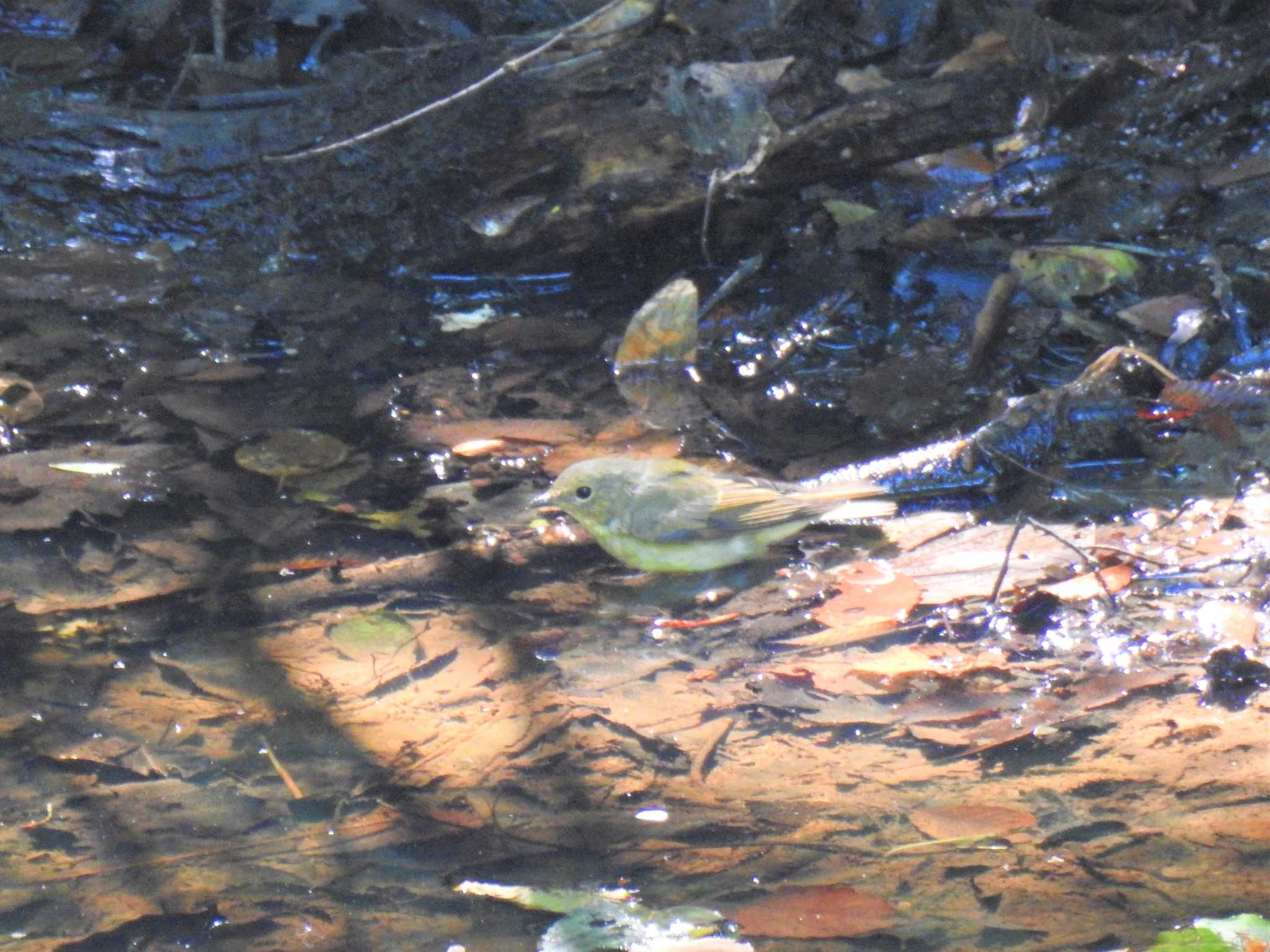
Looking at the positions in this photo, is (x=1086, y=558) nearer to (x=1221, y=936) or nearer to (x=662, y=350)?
(x=1221, y=936)

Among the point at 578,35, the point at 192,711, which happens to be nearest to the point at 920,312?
the point at 578,35

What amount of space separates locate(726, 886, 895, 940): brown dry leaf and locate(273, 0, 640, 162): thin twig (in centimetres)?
383

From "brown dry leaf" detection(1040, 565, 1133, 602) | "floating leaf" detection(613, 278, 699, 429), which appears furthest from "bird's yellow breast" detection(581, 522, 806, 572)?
"floating leaf" detection(613, 278, 699, 429)

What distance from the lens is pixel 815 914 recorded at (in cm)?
262

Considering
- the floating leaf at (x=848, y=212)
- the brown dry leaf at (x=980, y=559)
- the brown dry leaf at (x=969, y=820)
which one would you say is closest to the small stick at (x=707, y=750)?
the brown dry leaf at (x=969, y=820)

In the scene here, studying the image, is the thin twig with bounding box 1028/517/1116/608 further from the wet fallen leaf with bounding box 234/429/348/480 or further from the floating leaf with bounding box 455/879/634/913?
the wet fallen leaf with bounding box 234/429/348/480

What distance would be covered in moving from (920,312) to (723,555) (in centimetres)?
198

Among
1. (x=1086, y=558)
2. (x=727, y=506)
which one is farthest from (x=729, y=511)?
(x=1086, y=558)

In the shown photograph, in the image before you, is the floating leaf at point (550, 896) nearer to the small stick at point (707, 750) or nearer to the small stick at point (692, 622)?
the small stick at point (707, 750)

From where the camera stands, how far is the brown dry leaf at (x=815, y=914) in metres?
2.59

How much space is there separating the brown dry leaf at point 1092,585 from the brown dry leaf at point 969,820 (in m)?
0.96

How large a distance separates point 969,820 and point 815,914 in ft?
1.45

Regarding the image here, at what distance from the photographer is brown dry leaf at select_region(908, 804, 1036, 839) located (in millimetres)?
2781

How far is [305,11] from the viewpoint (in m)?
7.35
